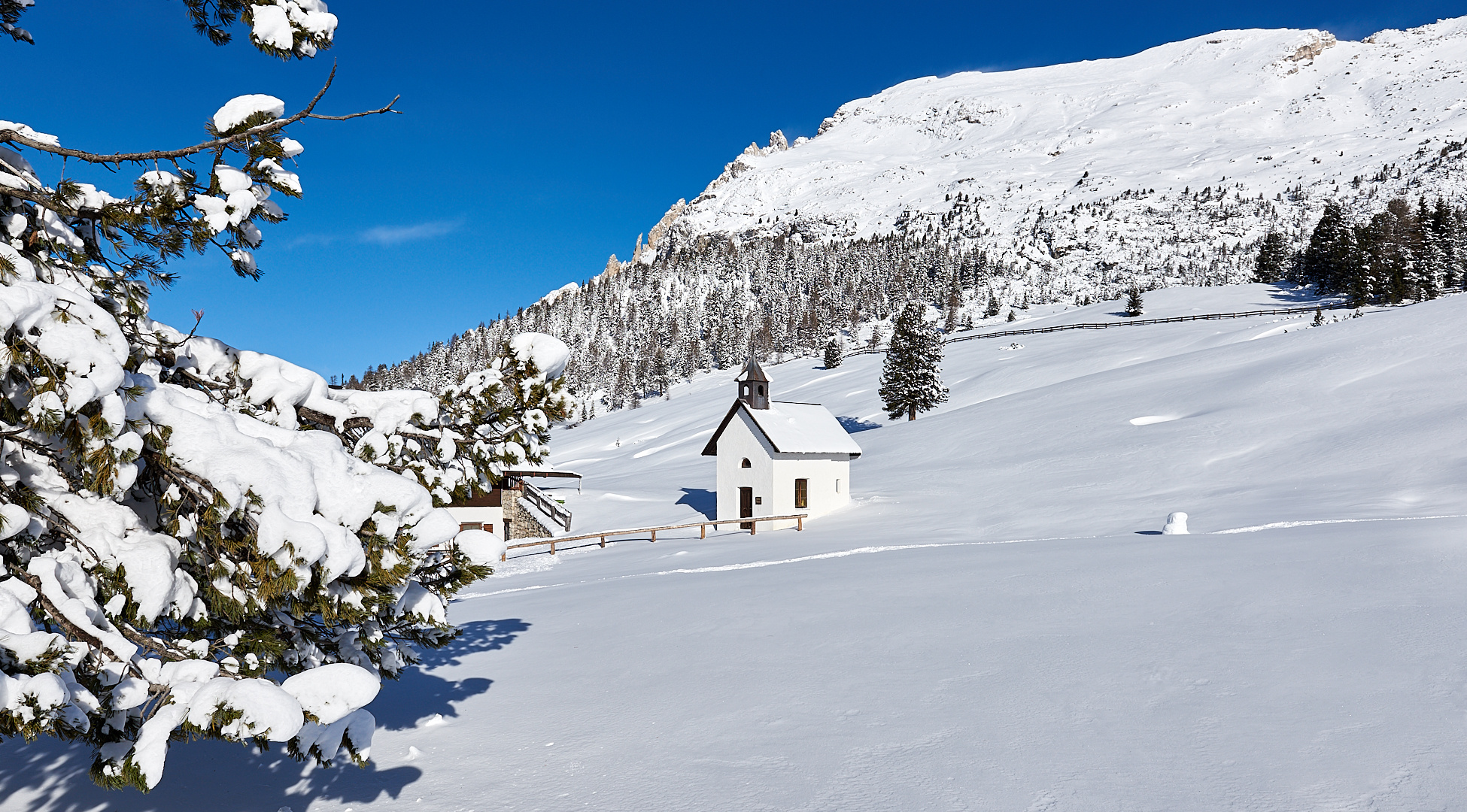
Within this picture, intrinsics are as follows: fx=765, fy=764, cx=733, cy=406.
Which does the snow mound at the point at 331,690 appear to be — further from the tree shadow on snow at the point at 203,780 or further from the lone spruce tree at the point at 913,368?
the lone spruce tree at the point at 913,368

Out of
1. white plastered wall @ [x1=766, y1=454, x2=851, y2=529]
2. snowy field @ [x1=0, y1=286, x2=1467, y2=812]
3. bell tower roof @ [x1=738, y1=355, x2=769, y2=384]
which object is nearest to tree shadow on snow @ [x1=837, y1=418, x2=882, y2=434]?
white plastered wall @ [x1=766, y1=454, x2=851, y2=529]

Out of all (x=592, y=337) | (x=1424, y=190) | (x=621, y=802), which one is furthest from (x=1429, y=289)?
(x=592, y=337)

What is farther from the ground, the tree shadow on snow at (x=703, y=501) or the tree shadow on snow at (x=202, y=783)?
the tree shadow on snow at (x=202, y=783)

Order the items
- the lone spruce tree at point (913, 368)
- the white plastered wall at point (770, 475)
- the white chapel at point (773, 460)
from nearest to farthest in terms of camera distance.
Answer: the white plastered wall at point (770, 475) → the white chapel at point (773, 460) → the lone spruce tree at point (913, 368)

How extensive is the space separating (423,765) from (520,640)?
4.48m

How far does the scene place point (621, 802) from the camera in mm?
5246

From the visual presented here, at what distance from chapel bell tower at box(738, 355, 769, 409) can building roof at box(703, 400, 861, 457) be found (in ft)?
0.80

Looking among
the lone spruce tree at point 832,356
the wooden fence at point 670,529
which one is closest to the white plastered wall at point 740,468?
the wooden fence at point 670,529

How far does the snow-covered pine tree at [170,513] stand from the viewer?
3400mm

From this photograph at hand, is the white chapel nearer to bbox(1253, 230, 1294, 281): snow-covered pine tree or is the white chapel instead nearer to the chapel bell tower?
the chapel bell tower

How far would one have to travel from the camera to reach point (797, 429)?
102 ft

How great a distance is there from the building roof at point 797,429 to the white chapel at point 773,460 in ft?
0.14

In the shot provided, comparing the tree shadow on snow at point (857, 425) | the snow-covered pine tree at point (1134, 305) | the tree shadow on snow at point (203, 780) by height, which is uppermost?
the snow-covered pine tree at point (1134, 305)

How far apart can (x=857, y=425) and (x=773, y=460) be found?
2323 centimetres
